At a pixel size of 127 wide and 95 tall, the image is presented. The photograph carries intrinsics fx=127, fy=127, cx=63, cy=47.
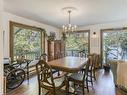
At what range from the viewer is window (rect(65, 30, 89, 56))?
22.3 feet

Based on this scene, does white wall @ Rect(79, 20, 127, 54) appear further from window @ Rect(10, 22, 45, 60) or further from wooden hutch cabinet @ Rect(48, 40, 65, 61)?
window @ Rect(10, 22, 45, 60)

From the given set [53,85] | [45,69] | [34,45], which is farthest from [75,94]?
→ [34,45]

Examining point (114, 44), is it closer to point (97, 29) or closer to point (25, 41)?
point (97, 29)

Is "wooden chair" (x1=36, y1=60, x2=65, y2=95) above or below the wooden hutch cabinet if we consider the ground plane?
below

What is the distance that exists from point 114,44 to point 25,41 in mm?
4120

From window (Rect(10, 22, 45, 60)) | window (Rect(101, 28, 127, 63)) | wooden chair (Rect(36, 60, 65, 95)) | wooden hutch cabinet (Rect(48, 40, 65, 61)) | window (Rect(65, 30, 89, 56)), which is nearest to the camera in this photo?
wooden chair (Rect(36, 60, 65, 95))

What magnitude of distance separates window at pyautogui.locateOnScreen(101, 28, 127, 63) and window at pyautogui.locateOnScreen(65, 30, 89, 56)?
0.88 metres

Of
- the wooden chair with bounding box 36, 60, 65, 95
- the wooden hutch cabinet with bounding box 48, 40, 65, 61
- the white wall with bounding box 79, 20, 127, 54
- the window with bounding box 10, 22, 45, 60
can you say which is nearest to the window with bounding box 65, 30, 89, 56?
the white wall with bounding box 79, 20, 127, 54

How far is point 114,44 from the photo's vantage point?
6.14 m

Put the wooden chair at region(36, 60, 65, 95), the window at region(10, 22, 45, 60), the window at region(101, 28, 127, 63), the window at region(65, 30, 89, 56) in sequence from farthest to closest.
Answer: the window at region(65, 30, 89, 56), the window at region(101, 28, 127, 63), the window at region(10, 22, 45, 60), the wooden chair at region(36, 60, 65, 95)

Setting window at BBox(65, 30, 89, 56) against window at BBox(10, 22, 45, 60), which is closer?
window at BBox(10, 22, 45, 60)

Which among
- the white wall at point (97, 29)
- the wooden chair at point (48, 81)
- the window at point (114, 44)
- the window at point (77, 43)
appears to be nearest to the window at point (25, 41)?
the window at point (77, 43)

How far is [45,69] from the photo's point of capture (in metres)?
2.57

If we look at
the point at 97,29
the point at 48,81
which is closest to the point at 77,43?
the point at 97,29
